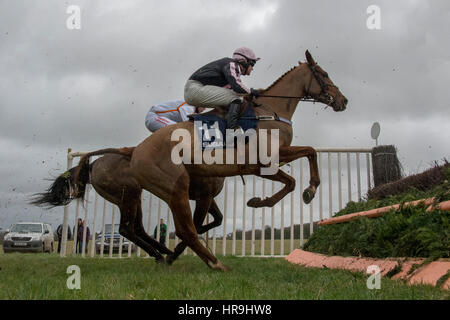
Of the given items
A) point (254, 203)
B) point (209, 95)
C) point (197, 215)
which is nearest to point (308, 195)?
point (254, 203)

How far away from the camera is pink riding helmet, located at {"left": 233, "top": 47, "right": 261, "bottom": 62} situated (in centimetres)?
535

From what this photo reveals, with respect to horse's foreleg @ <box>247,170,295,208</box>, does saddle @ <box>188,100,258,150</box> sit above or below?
above

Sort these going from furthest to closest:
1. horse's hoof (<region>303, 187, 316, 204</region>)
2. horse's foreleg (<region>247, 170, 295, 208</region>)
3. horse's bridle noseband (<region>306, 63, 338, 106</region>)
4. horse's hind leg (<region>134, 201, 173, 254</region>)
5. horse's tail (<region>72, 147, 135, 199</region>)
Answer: horse's hind leg (<region>134, 201, 173, 254</region>)
horse's tail (<region>72, 147, 135, 199</region>)
horse's bridle noseband (<region>306, 63, 338, 106</region>)
horse's foreleg (<region>247, 170, 295, 208</region>)
horse's hoof (<region>303, 187, 316, 204</region>)

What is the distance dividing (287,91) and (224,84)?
0.88 metres

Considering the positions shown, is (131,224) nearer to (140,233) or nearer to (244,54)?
(140,233)

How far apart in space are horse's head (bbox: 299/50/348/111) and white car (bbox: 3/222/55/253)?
18.7 meters

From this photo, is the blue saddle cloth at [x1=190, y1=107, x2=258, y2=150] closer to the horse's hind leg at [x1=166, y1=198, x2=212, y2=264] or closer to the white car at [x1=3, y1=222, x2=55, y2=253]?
the horse's hind leg at [x1=166, y1=198, x2=212, y2=264]

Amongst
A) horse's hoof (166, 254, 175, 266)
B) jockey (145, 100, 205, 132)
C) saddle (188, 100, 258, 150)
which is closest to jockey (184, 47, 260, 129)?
saddle (188, 100, 258, 150)

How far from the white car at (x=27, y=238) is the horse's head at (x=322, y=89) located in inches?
734

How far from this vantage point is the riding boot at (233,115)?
481cm

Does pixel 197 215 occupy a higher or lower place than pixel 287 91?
lower

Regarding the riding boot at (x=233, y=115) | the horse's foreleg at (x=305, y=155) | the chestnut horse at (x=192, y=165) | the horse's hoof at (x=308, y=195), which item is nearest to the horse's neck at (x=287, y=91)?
the chestnut horse at (x=192, y=165)

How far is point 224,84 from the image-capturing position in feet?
17.5
